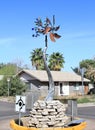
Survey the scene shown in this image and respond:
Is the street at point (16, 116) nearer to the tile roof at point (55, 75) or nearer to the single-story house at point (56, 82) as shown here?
the single-story house at point (56, 82)

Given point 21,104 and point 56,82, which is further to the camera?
point 56,82

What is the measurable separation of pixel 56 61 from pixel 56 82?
39.9 ft

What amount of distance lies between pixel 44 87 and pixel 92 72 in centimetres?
1291

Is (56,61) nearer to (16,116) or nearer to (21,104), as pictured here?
(16,116)

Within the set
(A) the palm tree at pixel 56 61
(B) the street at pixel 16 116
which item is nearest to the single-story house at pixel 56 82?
(A) the palm tree at pixel 56 61

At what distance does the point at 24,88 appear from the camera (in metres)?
48.2

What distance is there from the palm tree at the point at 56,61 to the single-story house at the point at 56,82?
7319 millimetres

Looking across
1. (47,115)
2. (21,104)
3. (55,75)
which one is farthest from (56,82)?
(21,104)

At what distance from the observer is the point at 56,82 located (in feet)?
171

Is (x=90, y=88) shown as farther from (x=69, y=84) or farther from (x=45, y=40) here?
(x=45, y=40)

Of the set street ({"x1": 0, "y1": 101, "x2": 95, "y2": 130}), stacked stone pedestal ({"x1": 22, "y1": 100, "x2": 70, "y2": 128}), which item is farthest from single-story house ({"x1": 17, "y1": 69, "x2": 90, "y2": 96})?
stacked stone pedestal ({"x1": 22, "y1": 100, "x2": 70, "y2": 128})

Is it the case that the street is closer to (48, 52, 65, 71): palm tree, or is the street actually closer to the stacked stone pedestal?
the stacked stone pedestal

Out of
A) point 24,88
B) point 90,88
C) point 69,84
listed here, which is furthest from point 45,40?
point 90,88

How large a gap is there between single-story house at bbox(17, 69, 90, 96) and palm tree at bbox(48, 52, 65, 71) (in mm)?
7319
